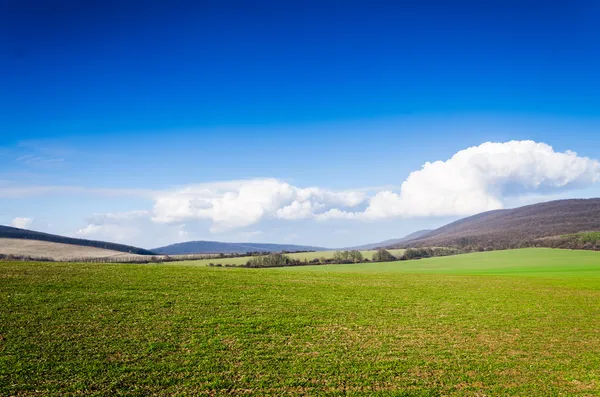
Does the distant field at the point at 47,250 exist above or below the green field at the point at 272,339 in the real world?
above

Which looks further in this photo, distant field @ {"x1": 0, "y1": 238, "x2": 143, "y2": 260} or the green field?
distant field @ {"x1": 0, "y1": 238, "x2": 143, "y2": 260}

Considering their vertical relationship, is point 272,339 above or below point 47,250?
below

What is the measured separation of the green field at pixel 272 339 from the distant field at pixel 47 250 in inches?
2808

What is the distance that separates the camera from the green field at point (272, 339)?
45.1 ft

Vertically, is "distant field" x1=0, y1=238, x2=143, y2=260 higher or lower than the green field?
higher

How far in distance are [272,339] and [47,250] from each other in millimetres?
101637

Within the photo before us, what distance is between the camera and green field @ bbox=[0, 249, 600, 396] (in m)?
13.7

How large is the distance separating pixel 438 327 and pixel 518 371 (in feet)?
20.6

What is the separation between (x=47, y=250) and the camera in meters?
99.3

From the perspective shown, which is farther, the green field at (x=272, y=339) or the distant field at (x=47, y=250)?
the distant field at (x=47, y=250)

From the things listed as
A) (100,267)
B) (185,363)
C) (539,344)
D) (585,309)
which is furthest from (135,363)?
(585,309)

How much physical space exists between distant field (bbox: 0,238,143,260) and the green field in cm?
7132

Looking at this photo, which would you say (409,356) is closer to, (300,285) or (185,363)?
(185,363)

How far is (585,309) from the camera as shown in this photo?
30.0 metres
